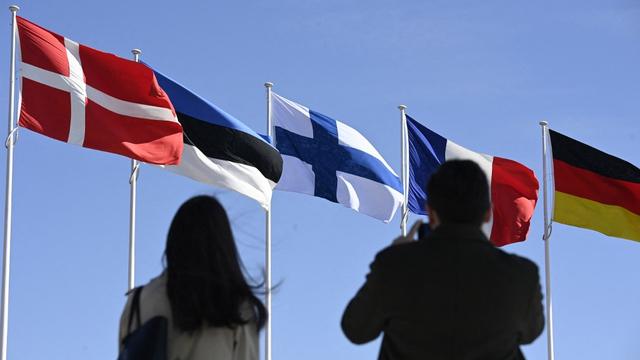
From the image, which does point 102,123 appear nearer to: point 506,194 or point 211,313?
point 506,194

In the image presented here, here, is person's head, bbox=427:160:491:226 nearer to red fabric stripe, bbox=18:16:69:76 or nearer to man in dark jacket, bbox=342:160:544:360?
man in dark jacket, bbox=342:160:544:360

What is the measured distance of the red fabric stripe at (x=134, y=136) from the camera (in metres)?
15.5

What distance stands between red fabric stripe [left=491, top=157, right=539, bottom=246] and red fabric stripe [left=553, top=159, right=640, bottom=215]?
57 cm

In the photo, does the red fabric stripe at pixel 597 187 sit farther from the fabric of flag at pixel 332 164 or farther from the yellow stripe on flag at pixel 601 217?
the fabric of flag at pixel 332 164

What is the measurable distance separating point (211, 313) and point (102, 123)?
1061 cm

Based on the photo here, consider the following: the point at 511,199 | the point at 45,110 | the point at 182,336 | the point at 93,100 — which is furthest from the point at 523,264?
the point at 511,199

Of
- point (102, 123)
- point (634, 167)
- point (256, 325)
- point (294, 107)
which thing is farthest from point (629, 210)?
point (256, 325)

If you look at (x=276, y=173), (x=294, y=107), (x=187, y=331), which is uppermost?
(x=294, y=107)

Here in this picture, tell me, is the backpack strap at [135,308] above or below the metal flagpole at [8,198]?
below

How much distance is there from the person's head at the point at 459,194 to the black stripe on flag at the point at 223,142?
39.1 feet

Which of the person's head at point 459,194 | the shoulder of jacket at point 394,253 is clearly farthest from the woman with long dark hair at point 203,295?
the person's head at point 459,194

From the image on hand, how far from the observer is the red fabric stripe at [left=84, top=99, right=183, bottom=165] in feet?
51.0

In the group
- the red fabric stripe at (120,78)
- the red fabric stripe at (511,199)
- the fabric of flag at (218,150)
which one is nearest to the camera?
the red fabric stripe at (120,78)

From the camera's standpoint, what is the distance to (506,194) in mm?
21312
